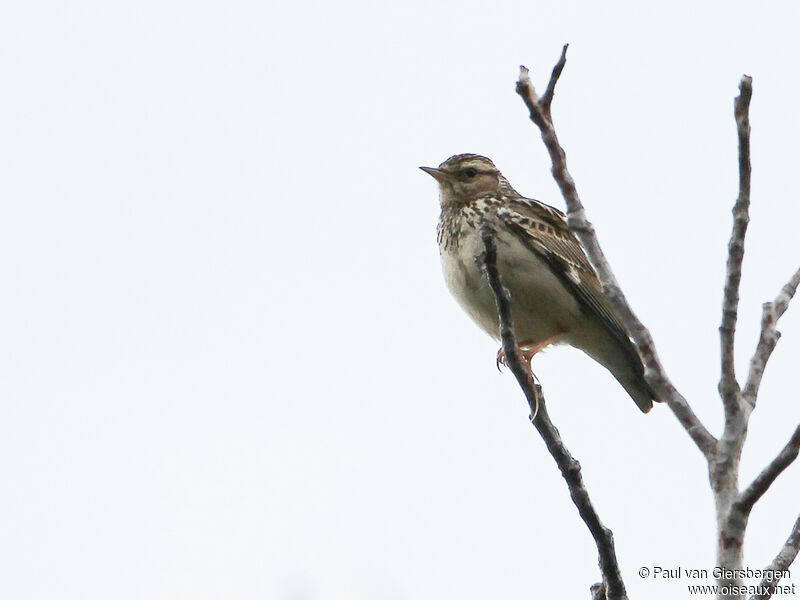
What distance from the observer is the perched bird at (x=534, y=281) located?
9.29 m

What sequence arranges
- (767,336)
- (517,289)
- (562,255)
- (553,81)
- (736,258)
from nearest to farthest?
(736,258) → (767,336) → (553,81) → (517,289) → (562,255)

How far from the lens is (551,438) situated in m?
5.75

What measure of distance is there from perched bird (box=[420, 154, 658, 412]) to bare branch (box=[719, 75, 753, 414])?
171 inches

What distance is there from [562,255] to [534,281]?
1.42 ft

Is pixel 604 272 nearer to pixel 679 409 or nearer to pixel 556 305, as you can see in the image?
pixel 679 409

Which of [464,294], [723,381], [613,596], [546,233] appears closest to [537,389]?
[613,596]

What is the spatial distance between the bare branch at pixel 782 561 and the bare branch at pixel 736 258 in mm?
708

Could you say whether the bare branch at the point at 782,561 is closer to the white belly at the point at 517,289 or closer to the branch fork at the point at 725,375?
the branch fork at the point at 725,375

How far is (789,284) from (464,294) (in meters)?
4.43

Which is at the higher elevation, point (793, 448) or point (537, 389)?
point (537, 389)

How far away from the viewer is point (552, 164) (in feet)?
15.8

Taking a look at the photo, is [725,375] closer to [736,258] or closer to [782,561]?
[736,258]

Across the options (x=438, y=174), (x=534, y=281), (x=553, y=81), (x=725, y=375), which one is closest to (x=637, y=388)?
(x=534, y=281)

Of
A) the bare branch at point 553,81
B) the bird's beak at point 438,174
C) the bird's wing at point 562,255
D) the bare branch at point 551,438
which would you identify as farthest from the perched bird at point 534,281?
the bare branch at point 553,81
